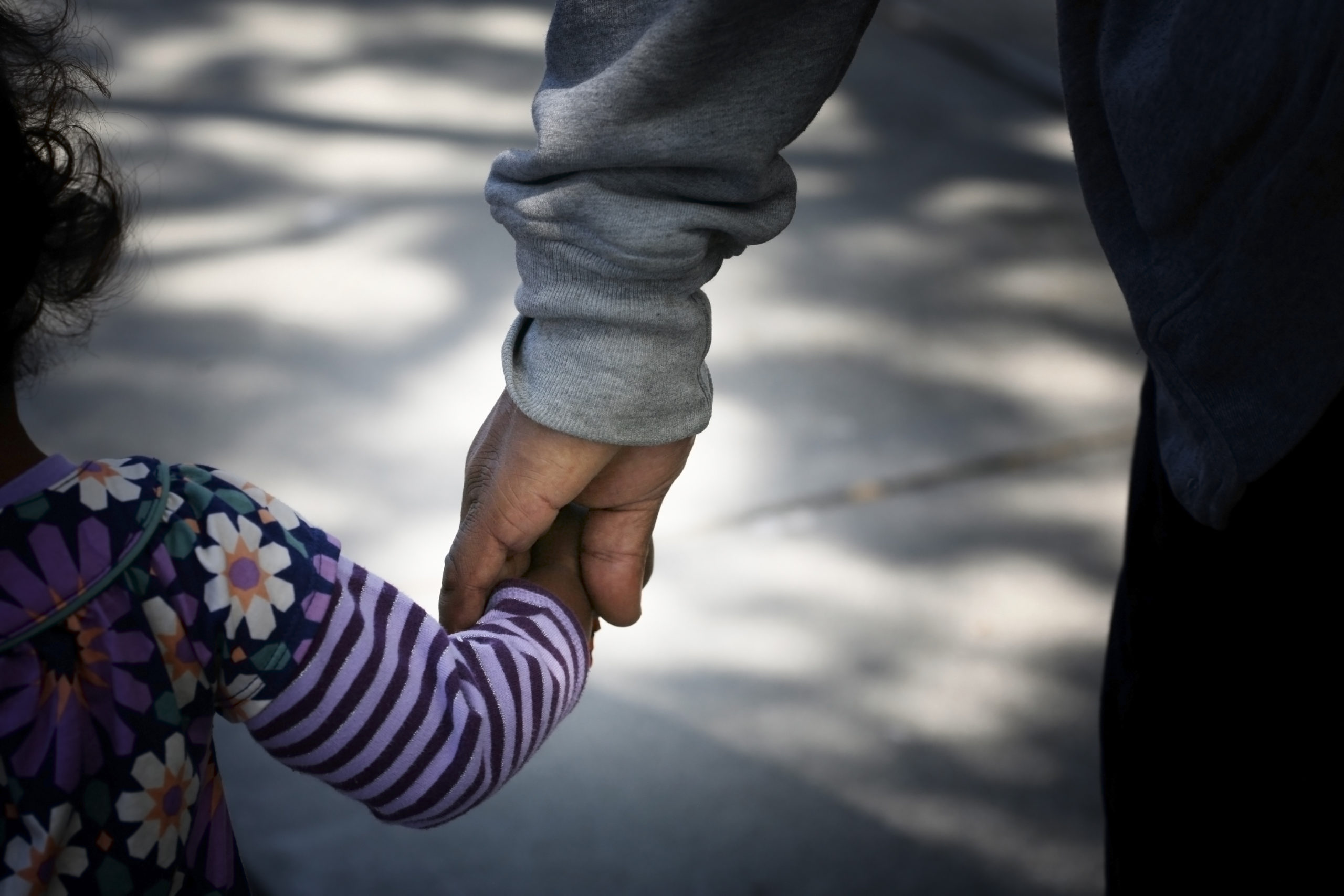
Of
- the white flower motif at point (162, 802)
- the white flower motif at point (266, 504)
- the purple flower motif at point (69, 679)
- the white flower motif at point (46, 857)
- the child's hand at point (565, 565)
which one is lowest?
the white flower motif at point (46, 857)

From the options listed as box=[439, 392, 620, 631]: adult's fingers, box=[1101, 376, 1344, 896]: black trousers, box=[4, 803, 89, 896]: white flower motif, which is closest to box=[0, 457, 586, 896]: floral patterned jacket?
box=[4, 803, 89, 896]: white flower motif

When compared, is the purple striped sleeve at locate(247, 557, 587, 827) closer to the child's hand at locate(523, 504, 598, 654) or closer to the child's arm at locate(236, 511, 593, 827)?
the child's arm at locate(236, 511, 593, 827)

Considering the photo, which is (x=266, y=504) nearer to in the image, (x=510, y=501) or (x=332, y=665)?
(x=332, y=665)

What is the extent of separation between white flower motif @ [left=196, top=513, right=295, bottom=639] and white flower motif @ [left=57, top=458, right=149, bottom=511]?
0.14ft

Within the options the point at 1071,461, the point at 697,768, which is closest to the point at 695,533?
the point at 697,768

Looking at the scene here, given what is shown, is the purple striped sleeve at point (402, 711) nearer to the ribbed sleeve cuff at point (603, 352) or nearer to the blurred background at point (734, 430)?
the ribbed sleeve cuff at point (603, 352)

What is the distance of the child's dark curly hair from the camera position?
2.23 ft

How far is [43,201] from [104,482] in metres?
0.16

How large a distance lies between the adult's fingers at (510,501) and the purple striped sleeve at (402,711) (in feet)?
0.39

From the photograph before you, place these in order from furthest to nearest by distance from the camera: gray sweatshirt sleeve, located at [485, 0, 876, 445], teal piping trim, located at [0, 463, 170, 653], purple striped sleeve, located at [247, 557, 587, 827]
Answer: gray sweatshirt sleeve, located at [485, 0, 876, 445], purple striped sleeve, located at [247, 557, 587, 827], teal piping trim, located at [0, 463, 170, 653]

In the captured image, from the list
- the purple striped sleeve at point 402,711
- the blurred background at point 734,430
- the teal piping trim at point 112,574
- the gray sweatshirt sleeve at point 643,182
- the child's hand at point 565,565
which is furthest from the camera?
the blurred background at point 734,430

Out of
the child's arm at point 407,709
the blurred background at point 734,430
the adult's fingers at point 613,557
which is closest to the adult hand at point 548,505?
the adult's fingers at point 613,557

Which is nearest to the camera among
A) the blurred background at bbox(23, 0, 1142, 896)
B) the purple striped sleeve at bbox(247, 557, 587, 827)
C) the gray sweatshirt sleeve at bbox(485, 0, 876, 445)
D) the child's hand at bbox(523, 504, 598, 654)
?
the purple striped sleeve at bbox(247, 557, 587, 827)

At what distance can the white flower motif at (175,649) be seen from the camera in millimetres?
666
